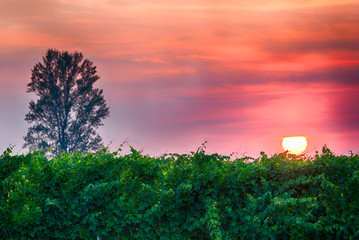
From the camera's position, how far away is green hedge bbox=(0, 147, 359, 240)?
9.60m

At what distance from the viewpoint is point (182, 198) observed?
10031 millimetres

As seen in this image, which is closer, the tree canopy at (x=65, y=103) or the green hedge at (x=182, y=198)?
the green hedge at (x=182, y=198)

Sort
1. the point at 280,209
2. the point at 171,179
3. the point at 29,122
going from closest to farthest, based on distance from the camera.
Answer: the point at 280,209 < the point at 171,179 < the point at 29,122

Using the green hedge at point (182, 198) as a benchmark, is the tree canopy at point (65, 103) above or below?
above

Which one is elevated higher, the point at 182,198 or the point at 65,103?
the point at 65,103

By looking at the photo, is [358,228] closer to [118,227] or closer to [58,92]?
[118,227]

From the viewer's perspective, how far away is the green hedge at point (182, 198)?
960cm

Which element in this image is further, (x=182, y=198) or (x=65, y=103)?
(x=65, y=103)

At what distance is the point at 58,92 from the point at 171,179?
115 ft

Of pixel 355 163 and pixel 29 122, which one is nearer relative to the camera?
pixel 355 163

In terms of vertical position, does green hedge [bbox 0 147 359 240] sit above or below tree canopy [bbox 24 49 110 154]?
below

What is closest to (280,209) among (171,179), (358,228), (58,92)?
(358,228)

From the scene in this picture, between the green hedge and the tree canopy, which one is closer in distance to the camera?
the green hedge

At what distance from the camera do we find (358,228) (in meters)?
9.55
